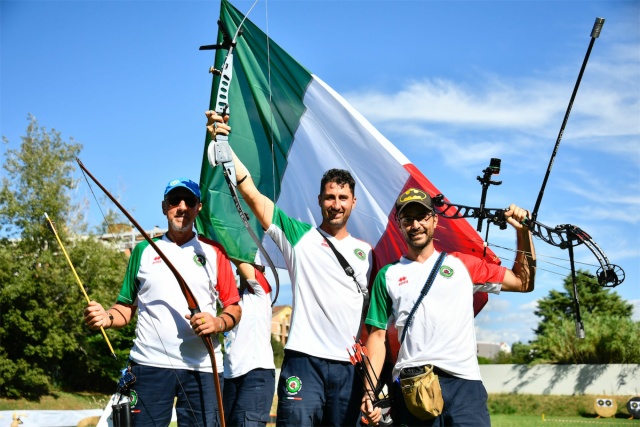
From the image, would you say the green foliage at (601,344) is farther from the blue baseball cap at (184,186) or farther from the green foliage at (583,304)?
the blue baseball cap at (184,186)

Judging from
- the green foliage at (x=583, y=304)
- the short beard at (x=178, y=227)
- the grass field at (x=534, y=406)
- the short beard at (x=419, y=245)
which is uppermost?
the green foliage at (x=583, y=304)

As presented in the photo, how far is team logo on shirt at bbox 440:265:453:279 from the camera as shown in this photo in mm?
5242

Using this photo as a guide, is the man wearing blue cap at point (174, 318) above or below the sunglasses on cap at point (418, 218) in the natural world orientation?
below

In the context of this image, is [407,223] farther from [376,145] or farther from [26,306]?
[26,306]

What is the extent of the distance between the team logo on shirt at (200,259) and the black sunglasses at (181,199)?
36cm

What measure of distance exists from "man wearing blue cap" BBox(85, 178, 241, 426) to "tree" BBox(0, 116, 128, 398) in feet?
106

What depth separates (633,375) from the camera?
34.8m

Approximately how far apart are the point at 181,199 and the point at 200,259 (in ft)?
1.46

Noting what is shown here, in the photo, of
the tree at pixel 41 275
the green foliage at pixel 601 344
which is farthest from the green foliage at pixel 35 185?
the green foliage at pixel 601 344

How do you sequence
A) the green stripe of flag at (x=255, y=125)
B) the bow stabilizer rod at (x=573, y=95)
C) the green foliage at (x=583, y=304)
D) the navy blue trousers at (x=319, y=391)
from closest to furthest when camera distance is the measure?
the navy blue trousers at (x=319, y=391) < the bow stabilizer rod at (x=573, y=95) < the green stripe of flag at (x=255, y=125) < the green foliage at (x=583, y=304)

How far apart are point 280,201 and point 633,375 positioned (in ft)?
103

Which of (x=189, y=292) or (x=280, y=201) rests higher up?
(x=280, y=201)

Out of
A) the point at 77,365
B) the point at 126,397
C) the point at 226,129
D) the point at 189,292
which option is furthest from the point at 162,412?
the point at 77,365

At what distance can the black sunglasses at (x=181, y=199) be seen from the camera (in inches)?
222
